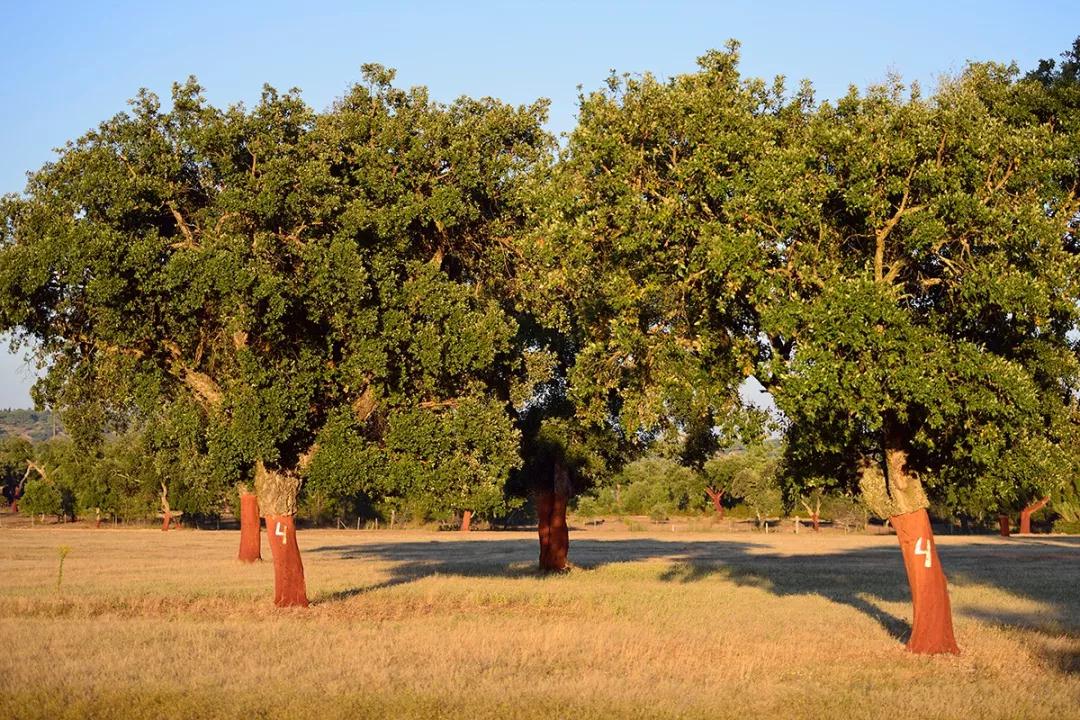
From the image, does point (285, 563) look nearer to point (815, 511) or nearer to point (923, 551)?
point (923, 551)

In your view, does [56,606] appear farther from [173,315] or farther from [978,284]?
[978,284]

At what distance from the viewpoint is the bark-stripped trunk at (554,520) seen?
1756 inches

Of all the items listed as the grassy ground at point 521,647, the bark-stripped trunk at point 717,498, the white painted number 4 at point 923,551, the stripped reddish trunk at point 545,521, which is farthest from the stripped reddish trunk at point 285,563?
the bark-stripped trunk at point 717,498

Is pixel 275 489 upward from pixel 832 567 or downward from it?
upward

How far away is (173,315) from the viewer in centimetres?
2908

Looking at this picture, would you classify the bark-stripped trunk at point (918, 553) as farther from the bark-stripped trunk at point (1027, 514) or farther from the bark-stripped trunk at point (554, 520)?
the bark-stripped trunk at point (1027, 514)

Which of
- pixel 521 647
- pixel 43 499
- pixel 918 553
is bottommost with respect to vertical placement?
pixel 521 647

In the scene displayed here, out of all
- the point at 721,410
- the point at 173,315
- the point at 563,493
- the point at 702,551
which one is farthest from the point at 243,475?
the point at 702,551

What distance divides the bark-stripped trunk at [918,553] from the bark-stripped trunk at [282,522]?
15.4 m

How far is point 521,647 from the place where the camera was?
73.2 ft

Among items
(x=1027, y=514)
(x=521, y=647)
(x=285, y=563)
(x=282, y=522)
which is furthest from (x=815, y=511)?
(x=521, y=647)

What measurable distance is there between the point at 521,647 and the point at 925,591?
26.5ft

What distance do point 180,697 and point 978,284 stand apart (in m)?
14.9

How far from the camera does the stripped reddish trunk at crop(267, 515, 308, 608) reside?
30188 millimetres
